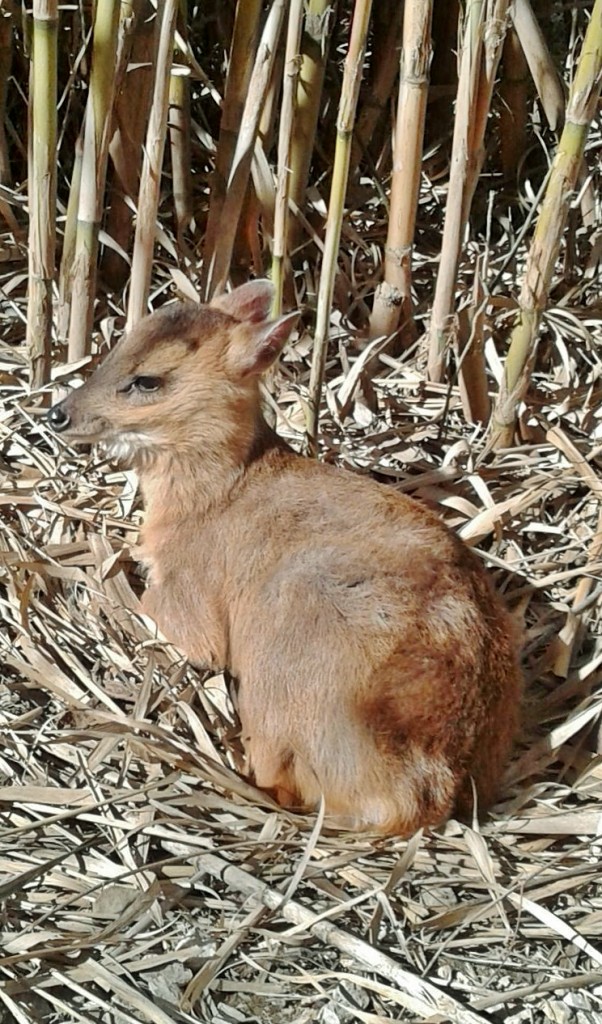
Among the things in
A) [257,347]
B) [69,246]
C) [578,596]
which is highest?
[69,246]

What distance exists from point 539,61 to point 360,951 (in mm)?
3055

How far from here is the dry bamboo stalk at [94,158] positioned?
3.81m

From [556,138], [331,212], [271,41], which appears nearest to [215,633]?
[331,212]

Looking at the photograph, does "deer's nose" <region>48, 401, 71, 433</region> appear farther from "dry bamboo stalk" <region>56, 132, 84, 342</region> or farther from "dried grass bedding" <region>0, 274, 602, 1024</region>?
"dry bamboo stalk" <region>56, 132, 84, 342</region>

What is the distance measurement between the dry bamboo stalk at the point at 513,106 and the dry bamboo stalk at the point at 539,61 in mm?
157

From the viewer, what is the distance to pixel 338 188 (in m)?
3.69

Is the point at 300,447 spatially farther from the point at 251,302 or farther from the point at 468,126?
the point at 468,126

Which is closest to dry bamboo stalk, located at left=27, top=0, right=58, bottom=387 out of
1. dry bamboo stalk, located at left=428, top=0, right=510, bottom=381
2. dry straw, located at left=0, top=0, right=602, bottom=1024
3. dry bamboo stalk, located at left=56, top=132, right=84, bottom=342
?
dry straw, located at left=0, top=0, right=602, bottom=1024

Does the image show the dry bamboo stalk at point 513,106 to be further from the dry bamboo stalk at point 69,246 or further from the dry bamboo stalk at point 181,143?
the dry bamboo stalk at point 69,246

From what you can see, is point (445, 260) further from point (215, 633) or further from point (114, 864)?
point (114, 864)

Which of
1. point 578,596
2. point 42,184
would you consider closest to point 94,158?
point 42,184

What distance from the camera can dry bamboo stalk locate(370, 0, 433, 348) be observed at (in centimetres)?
383

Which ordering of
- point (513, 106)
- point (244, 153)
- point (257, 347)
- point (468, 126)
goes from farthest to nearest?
Answer: 1. point (513, 106)
2. point (244, 153)
3. point (468, 126)
4. point (257, 347)

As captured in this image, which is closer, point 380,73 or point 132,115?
point 132,115
